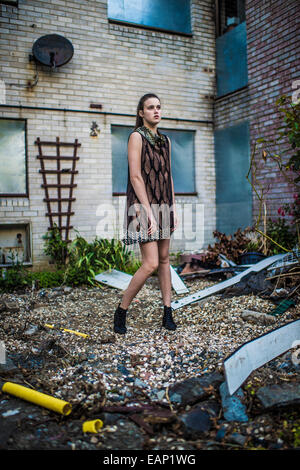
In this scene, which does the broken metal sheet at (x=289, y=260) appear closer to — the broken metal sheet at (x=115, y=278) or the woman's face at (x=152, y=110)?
the broken metal sheet at (x=115, y=278)

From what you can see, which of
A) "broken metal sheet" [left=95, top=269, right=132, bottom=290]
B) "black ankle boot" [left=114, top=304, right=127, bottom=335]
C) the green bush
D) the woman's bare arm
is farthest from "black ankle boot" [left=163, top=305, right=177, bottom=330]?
the green bush

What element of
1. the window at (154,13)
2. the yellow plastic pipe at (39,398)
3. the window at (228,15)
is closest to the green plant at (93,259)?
the yellow plastic pipe at (39,398)

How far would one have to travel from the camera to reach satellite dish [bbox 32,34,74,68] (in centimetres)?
601

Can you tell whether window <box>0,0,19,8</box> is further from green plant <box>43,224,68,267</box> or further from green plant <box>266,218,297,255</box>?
green plant <box>266,218,297,255</box>

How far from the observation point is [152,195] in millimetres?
3090

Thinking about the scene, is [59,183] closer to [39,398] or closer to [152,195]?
[152,195]

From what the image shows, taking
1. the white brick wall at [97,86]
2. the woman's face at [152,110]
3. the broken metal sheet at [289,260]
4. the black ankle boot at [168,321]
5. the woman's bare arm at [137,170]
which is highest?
the white brick wall at [97,86]

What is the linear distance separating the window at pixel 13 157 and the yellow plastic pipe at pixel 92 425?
4.93 metres

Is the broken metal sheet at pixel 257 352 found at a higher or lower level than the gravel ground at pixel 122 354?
higher

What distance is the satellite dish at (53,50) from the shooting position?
237 inches

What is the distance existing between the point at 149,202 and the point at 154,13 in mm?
5644
